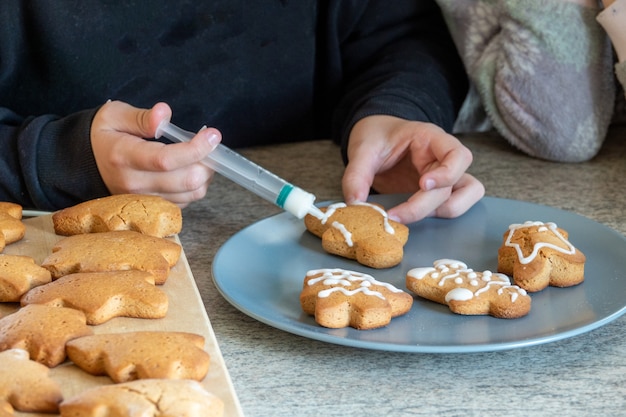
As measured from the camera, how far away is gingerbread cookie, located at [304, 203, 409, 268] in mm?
914

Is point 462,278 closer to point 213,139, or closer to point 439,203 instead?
point 439,203

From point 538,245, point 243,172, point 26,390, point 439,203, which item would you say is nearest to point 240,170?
point 243,172

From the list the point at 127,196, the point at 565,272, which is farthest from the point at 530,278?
the point at 127,196

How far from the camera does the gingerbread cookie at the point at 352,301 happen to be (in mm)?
763

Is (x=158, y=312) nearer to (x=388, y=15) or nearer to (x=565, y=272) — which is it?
(x=565, y=272)

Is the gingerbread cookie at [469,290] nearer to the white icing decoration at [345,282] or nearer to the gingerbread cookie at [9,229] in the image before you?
the white icing decoration at [345,282]

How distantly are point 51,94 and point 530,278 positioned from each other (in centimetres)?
82

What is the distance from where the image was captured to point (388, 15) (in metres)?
1.45

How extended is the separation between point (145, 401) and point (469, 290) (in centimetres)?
36

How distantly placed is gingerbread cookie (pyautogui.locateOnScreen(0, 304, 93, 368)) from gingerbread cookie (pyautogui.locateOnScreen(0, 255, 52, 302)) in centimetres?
5

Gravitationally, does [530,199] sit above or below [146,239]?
below

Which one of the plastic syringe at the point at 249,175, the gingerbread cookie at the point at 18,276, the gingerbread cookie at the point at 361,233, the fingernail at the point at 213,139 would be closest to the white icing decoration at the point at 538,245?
the gingerbread cookie at the point at 361,233

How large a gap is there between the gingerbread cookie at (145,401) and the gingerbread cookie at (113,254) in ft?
0.72

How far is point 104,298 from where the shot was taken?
2.35 feet
